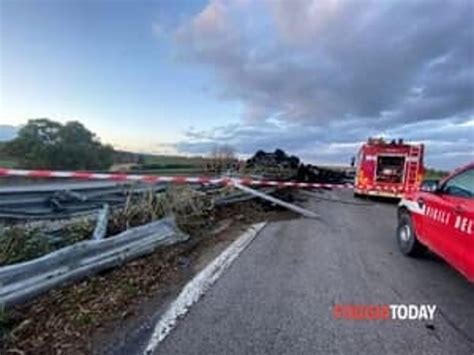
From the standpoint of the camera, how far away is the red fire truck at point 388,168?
2023cm

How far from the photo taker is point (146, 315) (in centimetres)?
494

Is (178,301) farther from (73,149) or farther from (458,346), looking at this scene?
(73,149)

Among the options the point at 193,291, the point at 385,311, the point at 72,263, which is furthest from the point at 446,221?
the point at 72,263

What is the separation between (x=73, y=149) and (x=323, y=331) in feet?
59.3

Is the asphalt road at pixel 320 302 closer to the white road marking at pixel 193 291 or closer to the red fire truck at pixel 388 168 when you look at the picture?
the white road marking at pixel 193 291

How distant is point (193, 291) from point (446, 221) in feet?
10.3

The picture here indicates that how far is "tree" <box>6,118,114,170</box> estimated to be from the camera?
778 inches

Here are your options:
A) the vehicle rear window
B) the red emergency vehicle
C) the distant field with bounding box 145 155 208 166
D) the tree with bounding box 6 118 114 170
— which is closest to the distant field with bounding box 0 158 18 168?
the tree with bounding box 6 118 114 170

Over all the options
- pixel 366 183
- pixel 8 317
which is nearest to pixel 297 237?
pixel 8 317

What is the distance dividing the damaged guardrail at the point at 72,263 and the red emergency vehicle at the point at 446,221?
3834mm

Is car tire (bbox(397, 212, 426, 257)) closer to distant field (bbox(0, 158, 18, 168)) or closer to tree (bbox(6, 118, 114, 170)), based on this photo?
distant field (bbox(0, 158, 18, 168))

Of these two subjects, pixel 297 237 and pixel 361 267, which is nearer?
pixel 361 267

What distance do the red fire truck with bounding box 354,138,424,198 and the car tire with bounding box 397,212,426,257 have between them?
1189 centimetres

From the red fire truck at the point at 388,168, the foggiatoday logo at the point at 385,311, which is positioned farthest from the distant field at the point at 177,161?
the foggiatoday logo at the point at 385,311
